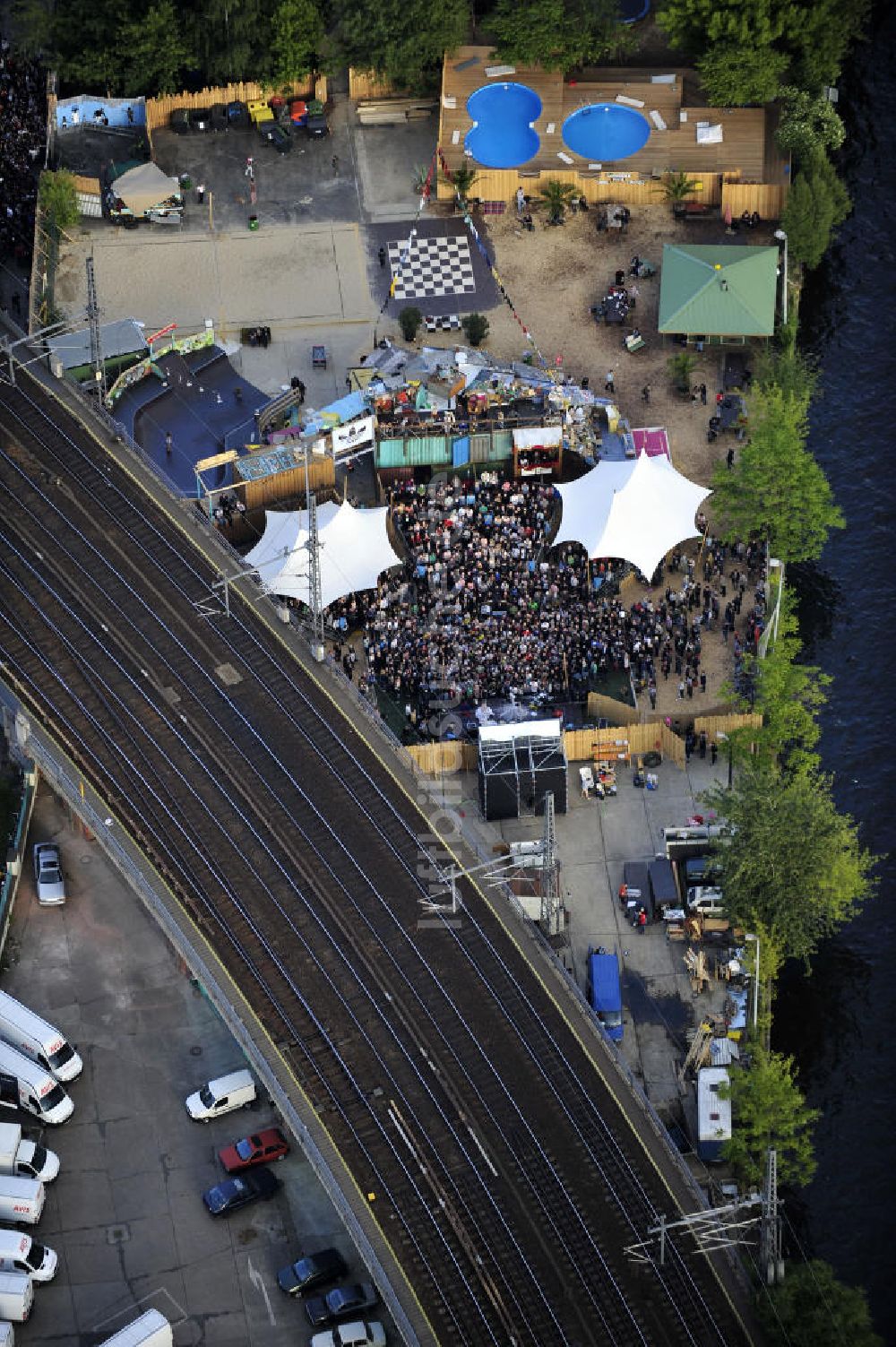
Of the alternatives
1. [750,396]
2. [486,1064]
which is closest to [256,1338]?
Answer: [486,1064]

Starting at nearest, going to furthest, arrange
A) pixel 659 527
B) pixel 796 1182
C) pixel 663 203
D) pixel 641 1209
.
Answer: pixel 641 1209 → pixel 796 1182 → pixel 659 527 → pixel 663 203

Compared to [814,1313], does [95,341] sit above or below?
above

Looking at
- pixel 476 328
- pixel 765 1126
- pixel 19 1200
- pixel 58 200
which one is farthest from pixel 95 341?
pixel 765 1126

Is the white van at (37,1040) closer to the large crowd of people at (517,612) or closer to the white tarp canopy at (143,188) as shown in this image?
the large crowd of people at (517,612)

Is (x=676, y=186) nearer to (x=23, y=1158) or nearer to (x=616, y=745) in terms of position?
(x=616, y=745)

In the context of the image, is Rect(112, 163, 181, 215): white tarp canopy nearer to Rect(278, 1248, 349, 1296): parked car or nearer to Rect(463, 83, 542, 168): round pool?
Rect(463, 83, 542, 168): round pool

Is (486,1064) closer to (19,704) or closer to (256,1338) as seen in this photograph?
(256,1338)

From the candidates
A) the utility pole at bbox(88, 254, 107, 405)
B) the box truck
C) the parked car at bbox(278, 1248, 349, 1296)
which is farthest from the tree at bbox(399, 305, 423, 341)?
the parked car at bbox(278, 1248, 349, 1296)
